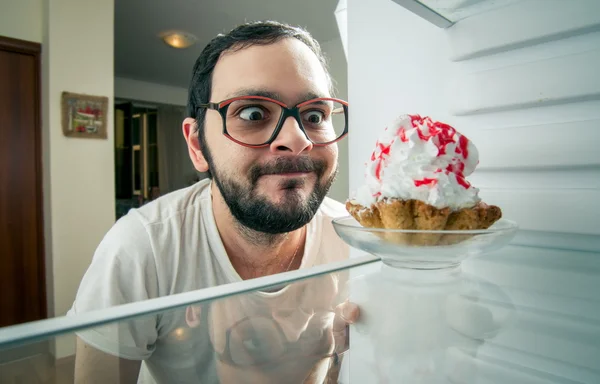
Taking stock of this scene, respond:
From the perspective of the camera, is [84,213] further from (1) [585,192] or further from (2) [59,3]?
(1) [585,192]

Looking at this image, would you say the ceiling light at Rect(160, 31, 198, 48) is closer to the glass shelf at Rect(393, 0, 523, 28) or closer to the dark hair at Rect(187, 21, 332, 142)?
the dark hair at Rect(187, 21, 332, 142)

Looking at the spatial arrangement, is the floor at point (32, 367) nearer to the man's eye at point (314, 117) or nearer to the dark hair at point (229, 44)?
the man's eye at point (314, 117)

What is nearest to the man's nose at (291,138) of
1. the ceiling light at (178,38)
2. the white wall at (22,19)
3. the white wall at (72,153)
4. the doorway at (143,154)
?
the white wall at (72,153)

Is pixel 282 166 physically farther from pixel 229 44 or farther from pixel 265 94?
pixel 229 44

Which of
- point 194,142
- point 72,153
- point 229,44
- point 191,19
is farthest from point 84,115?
point 229,44

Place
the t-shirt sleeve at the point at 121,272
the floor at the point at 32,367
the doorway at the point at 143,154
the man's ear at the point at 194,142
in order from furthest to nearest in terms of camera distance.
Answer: the doorway at the point at 143,154
the man's ear at the point at 194,142
the t-shirt sleeve at the point at 121,272
the floor at the point at 32,367
